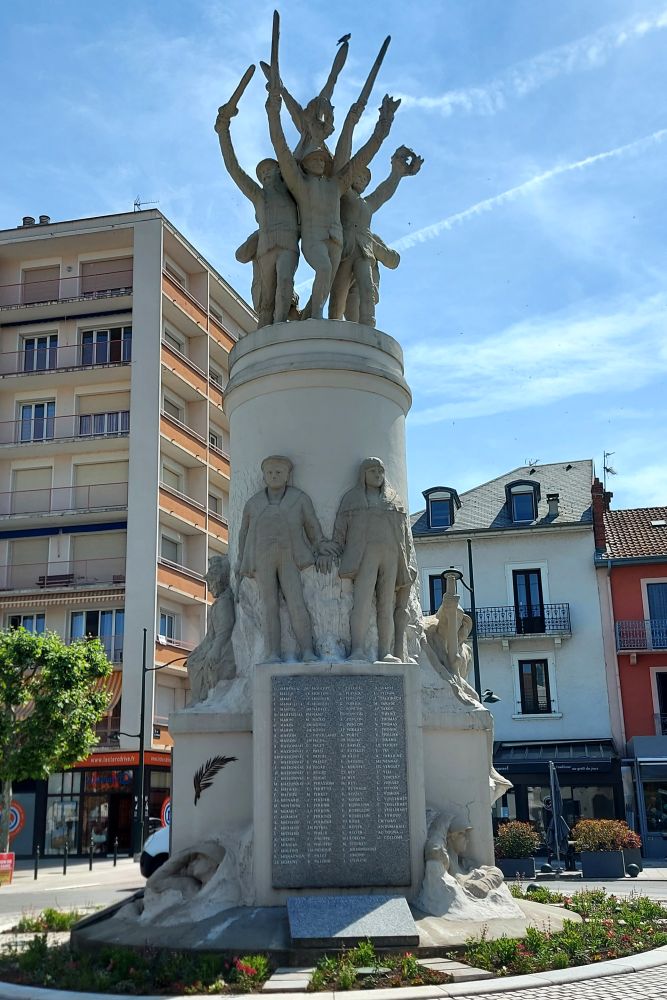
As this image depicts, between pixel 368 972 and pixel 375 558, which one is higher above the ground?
pixel 375 558

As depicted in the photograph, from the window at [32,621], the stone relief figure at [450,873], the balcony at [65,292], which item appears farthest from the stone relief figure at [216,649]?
the balcony at [65,292]

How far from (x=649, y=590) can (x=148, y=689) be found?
1885 cm

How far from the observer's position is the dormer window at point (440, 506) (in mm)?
42656

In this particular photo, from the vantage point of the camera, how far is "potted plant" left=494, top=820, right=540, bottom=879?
21.7 m

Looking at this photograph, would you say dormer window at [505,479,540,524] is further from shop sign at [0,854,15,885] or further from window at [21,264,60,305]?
shop sign at [0,854,15,885]

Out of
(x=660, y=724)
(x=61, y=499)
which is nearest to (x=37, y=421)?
(x=61, y=499)

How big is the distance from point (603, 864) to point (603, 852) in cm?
30

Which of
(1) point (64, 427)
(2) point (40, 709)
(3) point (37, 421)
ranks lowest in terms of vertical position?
(2) point (40, 709)

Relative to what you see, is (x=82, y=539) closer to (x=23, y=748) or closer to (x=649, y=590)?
(x=23, y=748)

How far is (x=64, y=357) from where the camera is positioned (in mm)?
45688

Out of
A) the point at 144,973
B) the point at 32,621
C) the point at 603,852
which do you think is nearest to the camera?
the point at 144,973

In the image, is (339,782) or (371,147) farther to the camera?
(371,147)

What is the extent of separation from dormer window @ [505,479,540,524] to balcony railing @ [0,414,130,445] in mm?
15786

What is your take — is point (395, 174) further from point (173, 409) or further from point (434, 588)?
point (173, 409)
